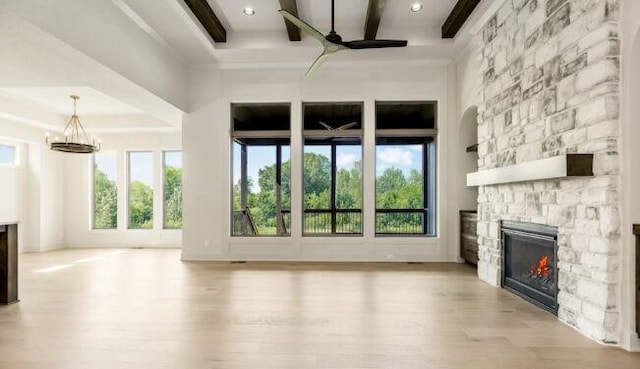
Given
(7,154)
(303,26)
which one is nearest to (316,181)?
(303,26)

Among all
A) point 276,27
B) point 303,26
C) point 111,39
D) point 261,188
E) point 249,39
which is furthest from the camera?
point 261,188

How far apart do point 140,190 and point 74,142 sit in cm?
207

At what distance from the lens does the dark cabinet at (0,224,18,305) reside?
4.16 metres

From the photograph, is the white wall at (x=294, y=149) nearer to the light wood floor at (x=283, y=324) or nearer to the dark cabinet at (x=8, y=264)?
the light wood floor at (x=283, y=324)

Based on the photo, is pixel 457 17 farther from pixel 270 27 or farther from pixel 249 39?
pixel 249 39

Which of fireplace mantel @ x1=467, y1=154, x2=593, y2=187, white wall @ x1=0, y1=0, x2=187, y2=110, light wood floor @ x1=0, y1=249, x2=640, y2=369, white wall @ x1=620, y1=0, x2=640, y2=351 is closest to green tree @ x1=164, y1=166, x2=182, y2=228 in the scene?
white wall @ x1=0, y1=0, x2=187, y2=110

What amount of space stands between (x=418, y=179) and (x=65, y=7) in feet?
18.7

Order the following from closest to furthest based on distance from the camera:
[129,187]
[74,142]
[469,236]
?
[469,236] → [74,142] → [129,187]

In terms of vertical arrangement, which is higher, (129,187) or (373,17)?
(373,17)

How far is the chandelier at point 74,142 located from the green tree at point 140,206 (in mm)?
1421

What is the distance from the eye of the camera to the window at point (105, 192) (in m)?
9.30

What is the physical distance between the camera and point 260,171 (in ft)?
23.6

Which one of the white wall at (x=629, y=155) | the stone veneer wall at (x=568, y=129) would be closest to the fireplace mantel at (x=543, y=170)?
the stone veneer wall at (x=568, y=129)

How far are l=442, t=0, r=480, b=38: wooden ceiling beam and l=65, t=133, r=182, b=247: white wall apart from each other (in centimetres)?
641
